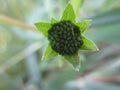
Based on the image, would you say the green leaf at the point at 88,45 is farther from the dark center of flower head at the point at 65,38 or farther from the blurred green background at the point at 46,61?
the blurred green background at the point at 46,61

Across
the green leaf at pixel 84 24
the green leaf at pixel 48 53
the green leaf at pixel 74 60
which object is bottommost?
the green leaf at pixel 74 60

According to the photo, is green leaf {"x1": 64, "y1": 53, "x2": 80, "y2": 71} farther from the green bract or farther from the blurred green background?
the blurred green background

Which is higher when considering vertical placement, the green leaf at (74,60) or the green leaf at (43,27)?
the green leaf at (43,27)

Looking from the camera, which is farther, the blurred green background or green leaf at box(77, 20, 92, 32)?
the blurred green background

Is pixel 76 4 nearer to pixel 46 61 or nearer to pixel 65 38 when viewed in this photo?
pixel 65 38

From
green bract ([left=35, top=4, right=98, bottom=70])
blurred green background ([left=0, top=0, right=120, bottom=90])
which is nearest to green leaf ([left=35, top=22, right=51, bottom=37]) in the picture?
green bract ([left=35, top=4, right=98, bottom=70])

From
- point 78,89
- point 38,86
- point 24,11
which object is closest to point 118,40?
point 78,89

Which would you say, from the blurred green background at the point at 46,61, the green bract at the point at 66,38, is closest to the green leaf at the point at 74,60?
the green bract at the point at 66,38

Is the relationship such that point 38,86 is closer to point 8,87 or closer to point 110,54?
point 8,87
